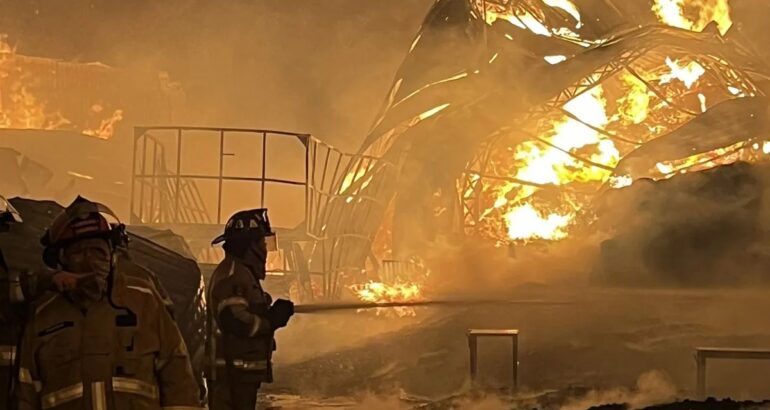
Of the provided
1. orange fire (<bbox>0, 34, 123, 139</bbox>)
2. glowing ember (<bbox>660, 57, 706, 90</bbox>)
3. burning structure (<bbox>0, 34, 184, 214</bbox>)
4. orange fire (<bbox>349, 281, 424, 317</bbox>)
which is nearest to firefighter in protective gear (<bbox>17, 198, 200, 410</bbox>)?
orange fire (<bbox>349, 281, 424, 317</bbox>)

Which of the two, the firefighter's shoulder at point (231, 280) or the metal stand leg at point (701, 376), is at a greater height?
the firefighter's shoulder at point (231, 280)

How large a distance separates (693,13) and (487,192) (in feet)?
4.23

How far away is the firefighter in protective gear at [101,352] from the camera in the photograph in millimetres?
2465

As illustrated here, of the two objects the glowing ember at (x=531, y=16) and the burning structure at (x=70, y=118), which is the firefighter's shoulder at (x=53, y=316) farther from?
the glowing ember at (x=531, y=16)

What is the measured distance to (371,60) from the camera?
4465 mm

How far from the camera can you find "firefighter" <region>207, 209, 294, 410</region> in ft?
10.9

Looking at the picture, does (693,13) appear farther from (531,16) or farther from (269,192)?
(269,192)

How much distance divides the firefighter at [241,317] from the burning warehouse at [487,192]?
0.62m

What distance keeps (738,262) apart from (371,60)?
1936 millimetres

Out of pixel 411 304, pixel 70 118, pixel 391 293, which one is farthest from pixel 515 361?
pixel 70 118

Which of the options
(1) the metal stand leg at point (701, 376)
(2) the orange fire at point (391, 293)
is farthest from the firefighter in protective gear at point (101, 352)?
(1) the metal stand leg at point (701, 376)

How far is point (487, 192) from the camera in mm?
4363

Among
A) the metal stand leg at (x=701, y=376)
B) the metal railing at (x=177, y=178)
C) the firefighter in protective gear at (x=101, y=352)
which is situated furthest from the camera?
the metal railing at (x=177, y=178)

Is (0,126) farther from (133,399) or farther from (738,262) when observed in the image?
(738,262)
